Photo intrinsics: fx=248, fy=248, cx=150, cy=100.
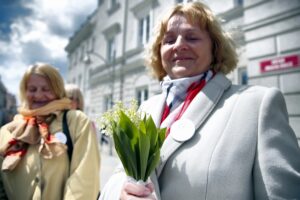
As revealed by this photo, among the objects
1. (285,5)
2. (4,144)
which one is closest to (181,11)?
(4,144)

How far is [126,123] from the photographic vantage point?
43.0 inches

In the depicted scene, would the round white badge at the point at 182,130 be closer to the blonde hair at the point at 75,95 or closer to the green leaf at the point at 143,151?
the green leaf at the point at 143,151

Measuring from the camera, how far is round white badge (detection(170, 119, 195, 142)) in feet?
3.99

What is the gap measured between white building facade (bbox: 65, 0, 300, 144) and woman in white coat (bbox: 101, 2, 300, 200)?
0.31 meters

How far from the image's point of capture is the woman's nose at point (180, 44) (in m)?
1.44

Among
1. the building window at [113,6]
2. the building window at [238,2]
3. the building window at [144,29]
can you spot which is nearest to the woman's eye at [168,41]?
the building window at [238,2]

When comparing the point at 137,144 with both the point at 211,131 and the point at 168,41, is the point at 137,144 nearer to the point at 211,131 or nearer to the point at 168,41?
the point at 211,131

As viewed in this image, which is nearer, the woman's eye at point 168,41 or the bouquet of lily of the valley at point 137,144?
the bouquet of lily of the valley at point 137,144

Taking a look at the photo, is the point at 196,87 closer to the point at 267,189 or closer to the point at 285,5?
the point at 267,189

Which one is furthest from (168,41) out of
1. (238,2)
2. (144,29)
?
(144,29)

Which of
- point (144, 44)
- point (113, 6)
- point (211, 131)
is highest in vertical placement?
point (113, 6)

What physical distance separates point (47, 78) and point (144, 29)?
1068 centimetres

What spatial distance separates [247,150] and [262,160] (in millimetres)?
74

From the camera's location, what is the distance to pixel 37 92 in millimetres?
2223
